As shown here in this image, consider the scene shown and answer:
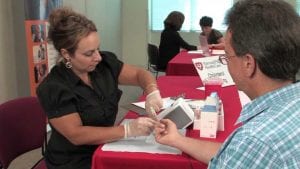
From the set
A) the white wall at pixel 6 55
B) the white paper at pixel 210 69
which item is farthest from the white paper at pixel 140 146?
the white wall at pixel 6 55

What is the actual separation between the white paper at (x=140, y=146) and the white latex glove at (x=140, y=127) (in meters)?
0.03

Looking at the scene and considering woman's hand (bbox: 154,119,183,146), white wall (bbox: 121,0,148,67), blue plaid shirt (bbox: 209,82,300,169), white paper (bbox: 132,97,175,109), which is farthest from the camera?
white wall (bbox: 121,0,148,67)

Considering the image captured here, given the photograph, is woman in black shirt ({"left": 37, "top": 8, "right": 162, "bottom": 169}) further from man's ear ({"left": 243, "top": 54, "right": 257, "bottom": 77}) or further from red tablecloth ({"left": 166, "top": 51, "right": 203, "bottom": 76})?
red tablecloth ({"left": 166, "top": 51, "right": 203, "bottom": 76})

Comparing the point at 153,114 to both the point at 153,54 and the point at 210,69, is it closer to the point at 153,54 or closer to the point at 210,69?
the point at 210,69

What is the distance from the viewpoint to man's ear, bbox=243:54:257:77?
33.7 inches

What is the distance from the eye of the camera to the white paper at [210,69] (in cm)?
224

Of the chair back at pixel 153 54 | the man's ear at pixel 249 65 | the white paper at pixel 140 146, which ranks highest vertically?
the man's ear at pixel 249 65

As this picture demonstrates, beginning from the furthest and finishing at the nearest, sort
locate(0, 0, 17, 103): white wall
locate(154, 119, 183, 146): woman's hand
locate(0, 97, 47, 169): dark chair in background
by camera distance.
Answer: locate(0, 0, 17, 103): white wall, locate(0, 97, 47, 169): dark chair in background, locate(154, 119, 183, 146): woman's hand

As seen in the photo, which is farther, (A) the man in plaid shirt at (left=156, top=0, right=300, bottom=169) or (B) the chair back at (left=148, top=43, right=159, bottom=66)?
(B) the chair back at (left=148, top=43, right=159, bottom=66)

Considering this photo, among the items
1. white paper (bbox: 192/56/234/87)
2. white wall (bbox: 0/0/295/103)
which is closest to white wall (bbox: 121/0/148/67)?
white wall (bbox: 0/0/295/103)

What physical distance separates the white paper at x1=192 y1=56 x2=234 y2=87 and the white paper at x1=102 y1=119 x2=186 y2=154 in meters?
0.91

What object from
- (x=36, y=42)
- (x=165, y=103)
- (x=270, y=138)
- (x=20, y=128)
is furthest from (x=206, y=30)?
(x=270, y=138)

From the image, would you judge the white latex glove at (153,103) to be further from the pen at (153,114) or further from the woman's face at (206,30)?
the woman's face at (206,30)

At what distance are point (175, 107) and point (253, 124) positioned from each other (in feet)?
2.23
